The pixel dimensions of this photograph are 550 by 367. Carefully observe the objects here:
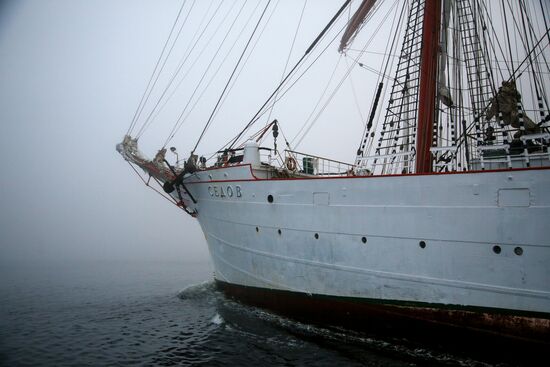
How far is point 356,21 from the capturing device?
555 inches

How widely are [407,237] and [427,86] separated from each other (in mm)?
5323

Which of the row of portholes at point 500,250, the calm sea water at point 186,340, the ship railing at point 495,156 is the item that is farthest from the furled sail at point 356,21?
the calm sea water at point 186,340

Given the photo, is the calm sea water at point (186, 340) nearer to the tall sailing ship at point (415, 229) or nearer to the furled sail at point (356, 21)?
the tall sailing ship at point (415, 229)

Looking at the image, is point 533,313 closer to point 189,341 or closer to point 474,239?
point 474,239

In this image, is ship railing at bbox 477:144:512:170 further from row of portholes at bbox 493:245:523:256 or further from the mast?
row of portholes at bbox 493:245:523:256

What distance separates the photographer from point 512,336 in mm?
6828

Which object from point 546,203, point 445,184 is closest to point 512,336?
point 546,203

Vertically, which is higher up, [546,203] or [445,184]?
[445,184]

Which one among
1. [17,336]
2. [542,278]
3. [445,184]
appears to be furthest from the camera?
[17,336]

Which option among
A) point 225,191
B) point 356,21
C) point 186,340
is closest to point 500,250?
point 186,340

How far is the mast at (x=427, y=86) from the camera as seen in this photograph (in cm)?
952

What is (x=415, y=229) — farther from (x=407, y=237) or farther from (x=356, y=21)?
(x=356, y=21)

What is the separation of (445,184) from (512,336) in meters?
3.70

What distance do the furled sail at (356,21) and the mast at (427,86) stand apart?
3662mm
